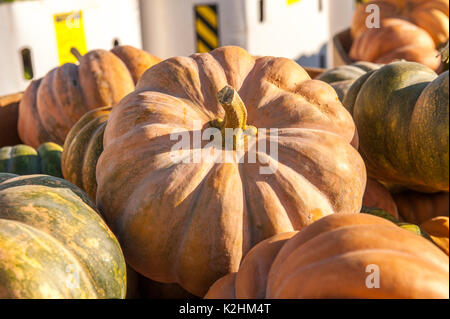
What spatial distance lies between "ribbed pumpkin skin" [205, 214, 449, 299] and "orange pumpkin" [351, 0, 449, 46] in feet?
10.4

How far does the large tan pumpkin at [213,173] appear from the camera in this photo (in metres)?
1.41

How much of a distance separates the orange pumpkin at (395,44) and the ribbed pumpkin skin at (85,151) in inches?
93.2

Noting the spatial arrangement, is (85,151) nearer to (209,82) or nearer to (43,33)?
(209,82)

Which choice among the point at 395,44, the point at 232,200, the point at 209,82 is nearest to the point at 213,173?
the point at 232,200

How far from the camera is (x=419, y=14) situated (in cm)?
407

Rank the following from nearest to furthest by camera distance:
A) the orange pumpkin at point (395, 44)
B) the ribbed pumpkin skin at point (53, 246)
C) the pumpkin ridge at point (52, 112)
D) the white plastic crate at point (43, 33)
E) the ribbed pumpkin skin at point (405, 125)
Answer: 1. the ribbed pumpkin skin at point (53, 246)
2. the ribbed pumpkin skin at point (405, 125)
3. the pumpkin ridge at point (52, 112)
4. the white plastic crate at point (43, 33)
5. the orange pumpkin at point (395, 44)

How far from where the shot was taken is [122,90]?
242cm

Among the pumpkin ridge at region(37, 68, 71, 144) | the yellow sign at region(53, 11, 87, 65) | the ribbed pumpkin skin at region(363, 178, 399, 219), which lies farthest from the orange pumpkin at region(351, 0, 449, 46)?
the pumpkin ridge at region(37, 68, 71, 144)

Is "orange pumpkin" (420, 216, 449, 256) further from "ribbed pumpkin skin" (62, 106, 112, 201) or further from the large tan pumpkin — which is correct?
"ribbed pumpkin skin" (62, 106, 112, 201)

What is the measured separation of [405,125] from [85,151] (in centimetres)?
114

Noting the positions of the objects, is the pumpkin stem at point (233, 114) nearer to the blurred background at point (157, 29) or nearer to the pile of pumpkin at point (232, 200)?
Answer: the pile of pumpkin at point (232, 200)

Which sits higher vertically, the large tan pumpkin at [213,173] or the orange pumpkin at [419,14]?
the orange pumpkin at [419,14]

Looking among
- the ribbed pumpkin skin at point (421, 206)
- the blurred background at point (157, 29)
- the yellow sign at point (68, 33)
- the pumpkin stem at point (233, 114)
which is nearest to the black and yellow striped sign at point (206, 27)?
the blurred background at point (157, 29)
